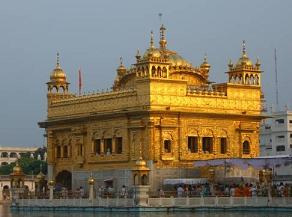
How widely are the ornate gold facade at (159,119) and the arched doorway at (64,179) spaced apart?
0.35 m

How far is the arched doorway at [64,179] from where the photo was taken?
48.3m

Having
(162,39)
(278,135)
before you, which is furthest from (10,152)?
(162,39)

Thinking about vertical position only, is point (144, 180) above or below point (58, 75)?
below

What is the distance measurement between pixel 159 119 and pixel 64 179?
10.2 m

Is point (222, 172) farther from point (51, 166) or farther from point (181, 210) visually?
point (51, 166)

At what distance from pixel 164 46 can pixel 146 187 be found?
42.6 feet

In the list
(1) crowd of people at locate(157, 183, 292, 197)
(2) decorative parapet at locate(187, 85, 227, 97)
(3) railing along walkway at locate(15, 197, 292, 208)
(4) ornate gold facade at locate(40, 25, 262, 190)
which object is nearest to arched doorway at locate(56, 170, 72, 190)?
(4) ornate gold facade at locate(40, 25, 262, 190)

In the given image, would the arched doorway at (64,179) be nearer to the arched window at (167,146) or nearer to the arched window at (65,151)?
the arched window at (65,151)

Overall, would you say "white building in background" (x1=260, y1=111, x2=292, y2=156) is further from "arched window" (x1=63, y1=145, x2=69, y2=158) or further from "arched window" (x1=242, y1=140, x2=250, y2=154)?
"arched window" (x1=63, y1=145, x2=69, y2=158)

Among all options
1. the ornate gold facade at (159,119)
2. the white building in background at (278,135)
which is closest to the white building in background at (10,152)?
the white building in background at (278,135)

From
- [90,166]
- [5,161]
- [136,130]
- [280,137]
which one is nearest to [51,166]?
[90,166]

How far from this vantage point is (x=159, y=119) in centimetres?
4119

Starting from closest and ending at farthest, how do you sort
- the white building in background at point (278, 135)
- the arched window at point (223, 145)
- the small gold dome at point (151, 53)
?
the small gold dome at point (151, 53) → the arched window at point (223, 145) → the white building in background at point (278, 135)

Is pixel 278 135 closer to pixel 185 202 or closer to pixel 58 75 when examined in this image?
pixel 58 75
